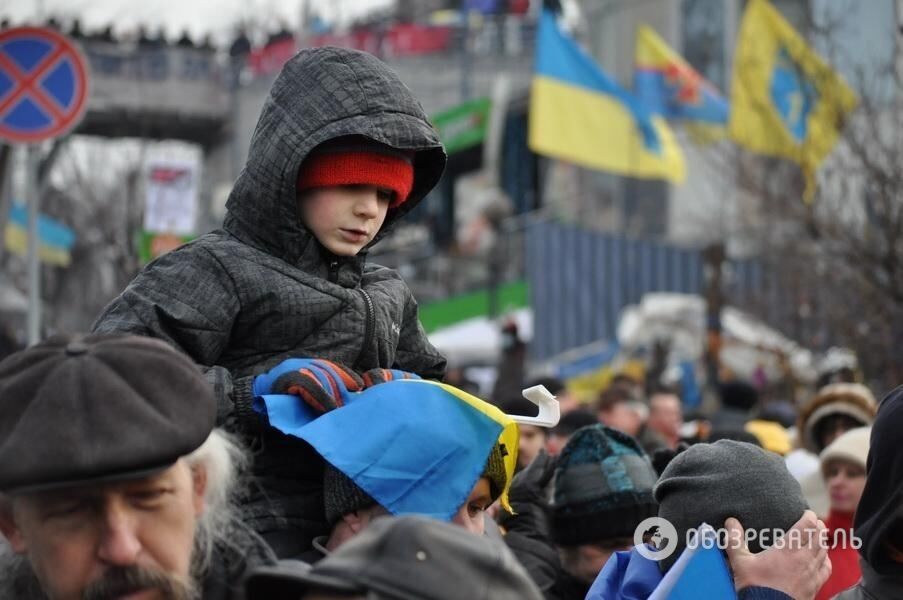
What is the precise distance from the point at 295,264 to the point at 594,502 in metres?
1.99

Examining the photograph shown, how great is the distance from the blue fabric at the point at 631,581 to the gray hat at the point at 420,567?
1690 millimetres

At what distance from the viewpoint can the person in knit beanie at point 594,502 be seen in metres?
6.02

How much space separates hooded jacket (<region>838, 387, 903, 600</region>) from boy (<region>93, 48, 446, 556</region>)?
3.84ft

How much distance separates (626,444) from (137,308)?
2452 mm

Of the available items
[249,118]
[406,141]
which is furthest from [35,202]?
[249,118]

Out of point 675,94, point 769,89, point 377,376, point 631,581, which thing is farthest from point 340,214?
point 675,94

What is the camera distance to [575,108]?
24312 millimetres

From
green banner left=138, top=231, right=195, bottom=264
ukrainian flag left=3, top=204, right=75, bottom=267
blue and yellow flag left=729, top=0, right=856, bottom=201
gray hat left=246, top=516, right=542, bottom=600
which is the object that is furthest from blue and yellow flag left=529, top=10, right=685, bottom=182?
gray hat left=246, top=516, right=542, bottom=600

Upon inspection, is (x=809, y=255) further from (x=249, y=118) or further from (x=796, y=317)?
(x=249, y=118)

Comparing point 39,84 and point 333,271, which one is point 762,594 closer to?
point 333,271

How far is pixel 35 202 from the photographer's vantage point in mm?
10289

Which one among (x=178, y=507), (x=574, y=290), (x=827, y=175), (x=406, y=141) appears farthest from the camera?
(x=574, y=290)

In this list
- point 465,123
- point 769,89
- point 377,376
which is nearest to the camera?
point 377,376

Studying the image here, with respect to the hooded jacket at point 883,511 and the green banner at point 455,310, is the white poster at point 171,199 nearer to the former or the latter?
the hooded jacket at point 883,511
